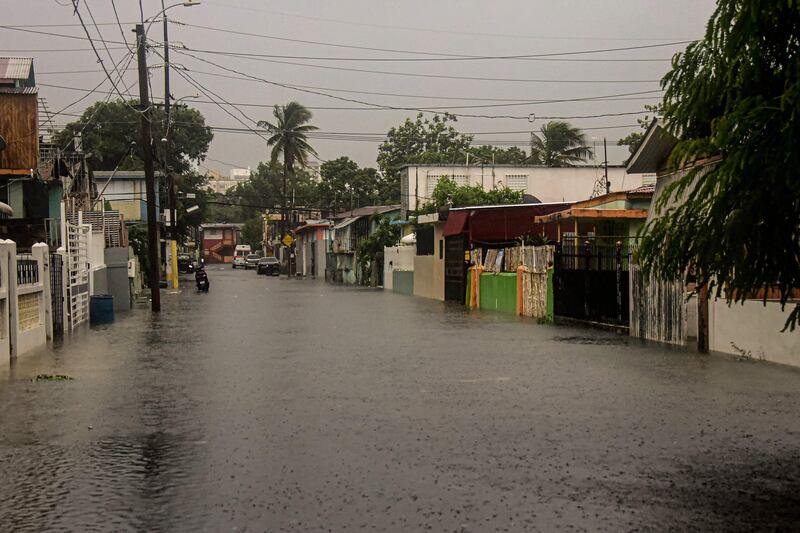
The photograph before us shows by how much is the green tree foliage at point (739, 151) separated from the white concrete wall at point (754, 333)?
775cm

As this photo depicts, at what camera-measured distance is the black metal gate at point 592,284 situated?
24.0 metres

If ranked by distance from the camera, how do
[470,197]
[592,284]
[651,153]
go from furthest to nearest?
1. [470,197]
2. [592,284]
3. [651,153]

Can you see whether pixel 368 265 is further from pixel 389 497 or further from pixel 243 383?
pixel 389 497

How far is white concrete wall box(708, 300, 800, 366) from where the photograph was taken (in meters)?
16.4

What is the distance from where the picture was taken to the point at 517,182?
6319 centimetres

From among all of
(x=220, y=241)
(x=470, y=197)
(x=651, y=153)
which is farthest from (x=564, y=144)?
(x=220, y=241)

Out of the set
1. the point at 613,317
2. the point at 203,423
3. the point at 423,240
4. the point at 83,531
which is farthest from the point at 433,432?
the point at 423,240

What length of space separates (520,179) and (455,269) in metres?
22.0

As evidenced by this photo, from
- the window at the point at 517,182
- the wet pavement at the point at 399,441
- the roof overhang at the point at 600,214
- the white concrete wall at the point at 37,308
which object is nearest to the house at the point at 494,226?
the roof overhang at the point at 600,214

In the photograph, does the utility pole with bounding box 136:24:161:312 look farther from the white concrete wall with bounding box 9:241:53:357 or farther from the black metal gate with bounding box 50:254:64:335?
the white concrete wall with bounding box 9:241:53:357

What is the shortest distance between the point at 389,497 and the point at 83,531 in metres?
2.08

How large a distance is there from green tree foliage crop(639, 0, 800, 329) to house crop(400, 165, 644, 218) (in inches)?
2120

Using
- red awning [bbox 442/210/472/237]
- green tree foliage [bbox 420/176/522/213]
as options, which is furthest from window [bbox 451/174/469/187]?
red awning [bbox 442/210/472/237]

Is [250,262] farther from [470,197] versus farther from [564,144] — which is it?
[470,197]
